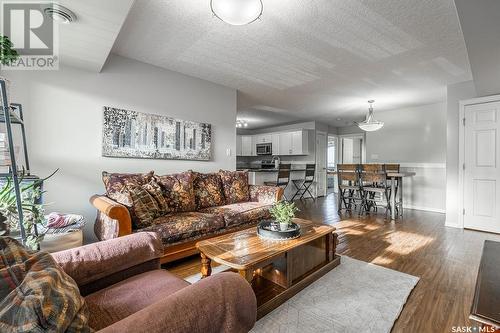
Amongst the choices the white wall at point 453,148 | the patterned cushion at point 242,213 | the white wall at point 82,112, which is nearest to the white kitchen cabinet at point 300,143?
the white wall at point 453,148

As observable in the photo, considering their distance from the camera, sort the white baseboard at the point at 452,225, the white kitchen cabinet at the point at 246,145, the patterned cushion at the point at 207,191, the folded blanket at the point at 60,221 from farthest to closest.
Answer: the white kitchen cabinet at the point at 246,145 < the white baseboard at the point at 452,225 < the patterned cushion at the point at 207,191 < the folded blanket at the point at 60,221

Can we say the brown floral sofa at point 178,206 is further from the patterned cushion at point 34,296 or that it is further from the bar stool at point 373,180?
the bar stool at point 373,180

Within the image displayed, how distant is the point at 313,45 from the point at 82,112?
2.74 m

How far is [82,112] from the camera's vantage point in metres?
2.57

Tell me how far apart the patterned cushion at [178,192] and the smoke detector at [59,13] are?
63.7 inches

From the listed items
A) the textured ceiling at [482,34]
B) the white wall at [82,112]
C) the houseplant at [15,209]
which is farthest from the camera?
the white wall at [82,112]

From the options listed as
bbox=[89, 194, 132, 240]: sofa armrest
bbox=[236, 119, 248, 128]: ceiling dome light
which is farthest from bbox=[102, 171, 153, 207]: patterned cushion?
bbox=[236, 119, 248, 128]: ceiling dome light

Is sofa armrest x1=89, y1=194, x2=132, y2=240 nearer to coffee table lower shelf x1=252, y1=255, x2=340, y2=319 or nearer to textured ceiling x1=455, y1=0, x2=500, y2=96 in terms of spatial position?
coffee table lower shelf x1=252, y1=255, x2=340, y2=319

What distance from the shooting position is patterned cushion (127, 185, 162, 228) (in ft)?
6.96

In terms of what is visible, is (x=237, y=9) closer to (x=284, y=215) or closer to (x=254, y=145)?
(x=284, y=215)

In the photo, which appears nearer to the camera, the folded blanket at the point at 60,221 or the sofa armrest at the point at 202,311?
the sofa armrest at the point at 202,311

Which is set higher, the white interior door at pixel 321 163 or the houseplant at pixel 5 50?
the houseplant at pixel 5 50

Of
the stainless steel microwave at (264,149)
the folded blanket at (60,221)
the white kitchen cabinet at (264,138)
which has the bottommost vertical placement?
the folded blanket at (60,221)

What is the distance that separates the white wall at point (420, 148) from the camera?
4895mm
